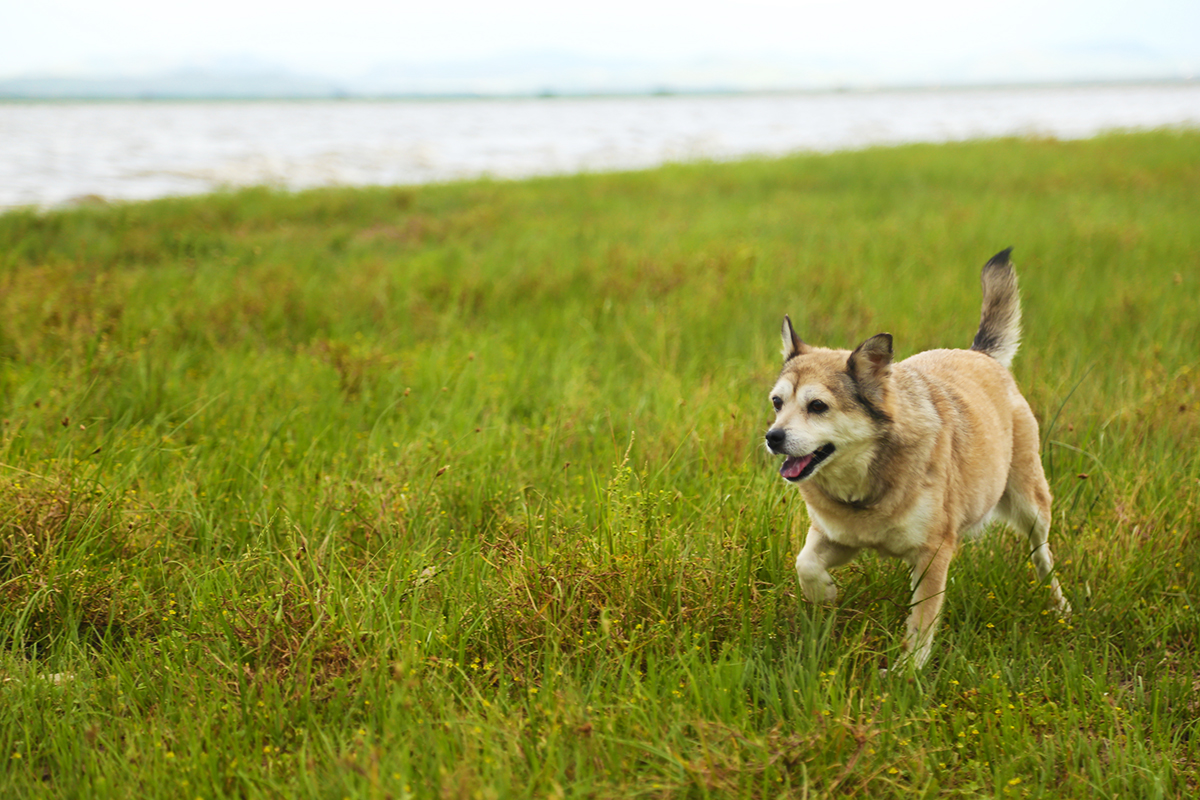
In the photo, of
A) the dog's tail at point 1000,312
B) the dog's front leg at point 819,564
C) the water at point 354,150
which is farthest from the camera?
the water at point 354,150

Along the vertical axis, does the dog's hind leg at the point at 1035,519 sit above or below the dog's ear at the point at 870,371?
below

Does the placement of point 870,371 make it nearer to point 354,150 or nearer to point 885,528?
point 885,528

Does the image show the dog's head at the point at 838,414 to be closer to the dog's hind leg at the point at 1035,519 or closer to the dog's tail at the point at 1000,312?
the dog's hind leg at the point at 1035,519

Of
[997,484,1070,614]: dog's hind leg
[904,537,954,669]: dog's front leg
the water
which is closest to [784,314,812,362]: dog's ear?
[904,537,954,669]: dog's front leg

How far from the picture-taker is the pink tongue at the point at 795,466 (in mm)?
2992

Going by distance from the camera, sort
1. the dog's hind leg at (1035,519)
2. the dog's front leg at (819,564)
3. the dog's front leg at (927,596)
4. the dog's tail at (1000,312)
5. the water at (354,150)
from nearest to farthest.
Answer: the dog's front leg at (927,596) → the dog's front leg at (819,564) → the dog's hind leg at (1035,519) → the dog's tail at (1000,312) → the water at (354,150)

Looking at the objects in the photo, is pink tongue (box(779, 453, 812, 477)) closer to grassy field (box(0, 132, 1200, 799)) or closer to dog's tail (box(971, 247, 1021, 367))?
grassy field (box(0, 132, 1200, 799))

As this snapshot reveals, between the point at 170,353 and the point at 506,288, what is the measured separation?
3.45 m

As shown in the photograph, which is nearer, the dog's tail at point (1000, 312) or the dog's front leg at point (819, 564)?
the dog's front leg at point (819, 564)

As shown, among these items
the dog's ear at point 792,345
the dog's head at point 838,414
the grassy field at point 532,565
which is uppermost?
the dog's ear at point 792,345

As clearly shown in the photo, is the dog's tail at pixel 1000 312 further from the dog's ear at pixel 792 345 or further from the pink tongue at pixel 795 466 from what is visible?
the pink tongue at pixel 795 466

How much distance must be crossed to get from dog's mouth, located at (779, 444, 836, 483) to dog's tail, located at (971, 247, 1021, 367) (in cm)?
152

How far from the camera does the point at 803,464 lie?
3037 mm

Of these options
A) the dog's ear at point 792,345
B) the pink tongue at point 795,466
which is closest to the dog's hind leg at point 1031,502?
the dog's ear at point 792,345
